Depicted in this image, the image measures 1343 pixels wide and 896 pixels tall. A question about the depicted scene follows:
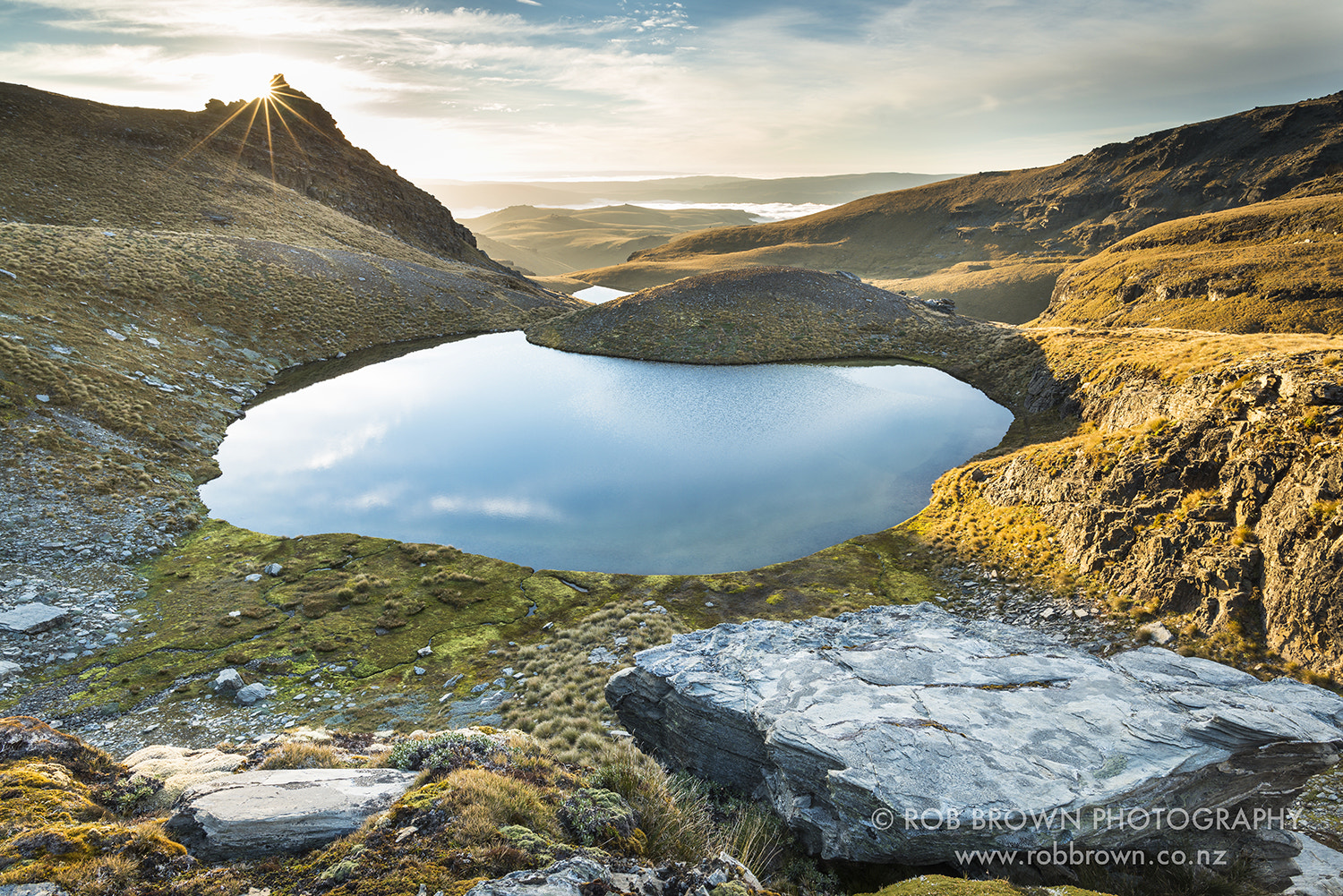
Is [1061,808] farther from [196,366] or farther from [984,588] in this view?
[196,366]

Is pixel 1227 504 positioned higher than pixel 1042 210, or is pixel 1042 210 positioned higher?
pixel 1042 210

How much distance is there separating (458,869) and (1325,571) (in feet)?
73.3

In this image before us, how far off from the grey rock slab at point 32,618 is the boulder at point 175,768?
36.7ft

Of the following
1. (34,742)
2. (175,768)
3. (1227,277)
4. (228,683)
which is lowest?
(228,683)

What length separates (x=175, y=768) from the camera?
8859 millimetres

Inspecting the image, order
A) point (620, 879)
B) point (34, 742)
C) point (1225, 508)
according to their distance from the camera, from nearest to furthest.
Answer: point (620, 879) → point (34, 742) → point (1225, 508)

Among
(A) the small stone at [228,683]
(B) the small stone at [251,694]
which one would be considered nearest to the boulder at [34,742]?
(B) the small stone at [251,694]

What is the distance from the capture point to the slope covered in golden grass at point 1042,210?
12194cm

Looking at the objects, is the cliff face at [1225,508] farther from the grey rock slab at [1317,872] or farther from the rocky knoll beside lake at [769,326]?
the rocky knoll beside lake at [769,326]

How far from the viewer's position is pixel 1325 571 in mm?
15438

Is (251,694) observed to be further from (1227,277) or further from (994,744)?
(1227,277)

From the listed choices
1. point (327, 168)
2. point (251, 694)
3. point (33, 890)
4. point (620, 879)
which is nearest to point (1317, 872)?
point (620, 879)

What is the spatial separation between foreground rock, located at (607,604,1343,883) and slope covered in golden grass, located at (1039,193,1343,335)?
6726 centimetres

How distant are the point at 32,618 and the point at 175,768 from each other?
45.6ft
